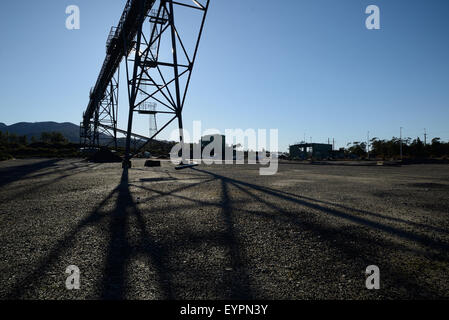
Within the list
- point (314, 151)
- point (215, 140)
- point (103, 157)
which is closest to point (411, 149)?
point (314, 151)

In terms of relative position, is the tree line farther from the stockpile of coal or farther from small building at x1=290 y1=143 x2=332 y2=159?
the stockpile of coal

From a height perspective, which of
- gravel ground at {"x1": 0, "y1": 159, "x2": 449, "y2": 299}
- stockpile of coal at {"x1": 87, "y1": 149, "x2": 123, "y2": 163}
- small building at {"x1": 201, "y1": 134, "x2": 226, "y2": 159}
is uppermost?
small building at {"x1": 201, "y1": 134, "x2": 226, "y2": 159}

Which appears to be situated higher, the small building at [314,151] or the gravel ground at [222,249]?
the small building at [314,151]

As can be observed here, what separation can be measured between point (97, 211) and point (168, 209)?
119 cm

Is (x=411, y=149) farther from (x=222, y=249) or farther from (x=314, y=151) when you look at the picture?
(x=222, y=249)

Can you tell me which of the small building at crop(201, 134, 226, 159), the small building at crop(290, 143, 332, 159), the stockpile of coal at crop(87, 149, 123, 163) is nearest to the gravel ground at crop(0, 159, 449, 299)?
the stockpile of coal at crop(87, 149, 123, 163)

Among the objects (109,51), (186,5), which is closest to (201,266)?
(186,5)

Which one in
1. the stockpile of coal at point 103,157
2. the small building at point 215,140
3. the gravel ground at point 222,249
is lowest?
the gravel ground at point 222,249

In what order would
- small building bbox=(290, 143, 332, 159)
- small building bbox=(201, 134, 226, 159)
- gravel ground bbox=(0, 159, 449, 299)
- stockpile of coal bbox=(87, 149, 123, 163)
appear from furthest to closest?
1. small building bbox=(290, 143, 332, 159)
2. small building bbox=(201, 134, 226, 159)
3. stockpile of coal bbox=(87, 149, 123, 163)
4. gravel ground bbox=(0, 159, 449, 299)

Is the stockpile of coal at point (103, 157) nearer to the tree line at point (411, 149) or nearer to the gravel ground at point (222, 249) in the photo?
the gravel ground at point (222, 249)

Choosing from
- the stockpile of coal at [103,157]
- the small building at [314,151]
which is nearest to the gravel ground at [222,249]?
the stockpile of coal at [103,157]

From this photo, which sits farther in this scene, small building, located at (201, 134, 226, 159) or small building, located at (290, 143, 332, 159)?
small building, located at (290, 143, 332, 159)

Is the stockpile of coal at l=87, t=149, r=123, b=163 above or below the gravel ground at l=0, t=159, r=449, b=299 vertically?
above

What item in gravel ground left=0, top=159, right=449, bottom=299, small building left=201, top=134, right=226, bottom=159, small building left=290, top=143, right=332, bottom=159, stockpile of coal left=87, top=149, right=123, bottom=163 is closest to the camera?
gravel ground left=0, top=159, right=449, bottom=299
